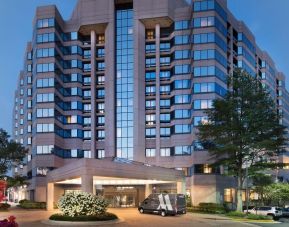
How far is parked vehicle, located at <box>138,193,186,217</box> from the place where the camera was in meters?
55.7

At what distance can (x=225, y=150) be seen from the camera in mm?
62906

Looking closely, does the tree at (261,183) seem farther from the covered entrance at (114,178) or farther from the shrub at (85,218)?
the shrub at (85,218)

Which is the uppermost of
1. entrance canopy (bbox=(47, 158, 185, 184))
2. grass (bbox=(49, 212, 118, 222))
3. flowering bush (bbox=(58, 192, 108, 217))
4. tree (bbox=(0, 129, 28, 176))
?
tree (bbox=(0, 129, 28, 176))

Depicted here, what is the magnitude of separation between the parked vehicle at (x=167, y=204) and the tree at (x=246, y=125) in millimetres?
9141

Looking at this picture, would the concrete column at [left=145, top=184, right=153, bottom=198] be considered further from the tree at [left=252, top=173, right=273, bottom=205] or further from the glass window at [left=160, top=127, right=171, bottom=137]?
the tree at [left=252, top=173, right=273, bottom=205]

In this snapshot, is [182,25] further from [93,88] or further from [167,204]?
[167,204]

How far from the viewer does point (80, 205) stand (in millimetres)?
45562

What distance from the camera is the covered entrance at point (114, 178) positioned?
56.5m

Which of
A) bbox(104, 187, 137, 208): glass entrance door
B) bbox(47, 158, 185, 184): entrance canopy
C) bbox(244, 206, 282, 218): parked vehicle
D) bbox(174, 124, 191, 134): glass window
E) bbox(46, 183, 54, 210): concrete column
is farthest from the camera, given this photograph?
bbox(174, 124, 191, 134): glass window

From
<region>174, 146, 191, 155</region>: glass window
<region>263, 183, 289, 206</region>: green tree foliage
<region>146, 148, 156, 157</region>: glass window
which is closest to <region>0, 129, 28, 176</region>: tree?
<region>146, 148, 156, 157</region>: glass window

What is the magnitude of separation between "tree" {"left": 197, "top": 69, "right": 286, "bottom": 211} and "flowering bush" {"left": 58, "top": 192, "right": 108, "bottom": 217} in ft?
71.4

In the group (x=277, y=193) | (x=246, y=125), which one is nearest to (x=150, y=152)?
(x=277, y=193)

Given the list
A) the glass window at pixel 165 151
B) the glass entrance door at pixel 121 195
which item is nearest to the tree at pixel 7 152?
the glass entrance door at pixel 121 195

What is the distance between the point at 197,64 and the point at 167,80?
400 inches
